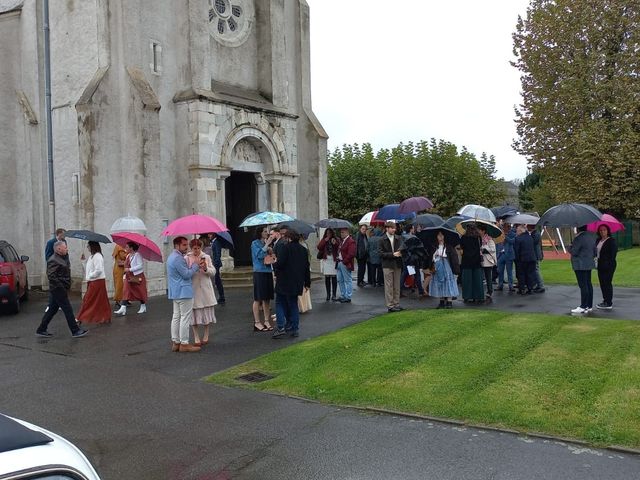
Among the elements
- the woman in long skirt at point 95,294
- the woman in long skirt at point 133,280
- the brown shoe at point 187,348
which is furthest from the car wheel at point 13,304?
the brown shoe at point 187,348

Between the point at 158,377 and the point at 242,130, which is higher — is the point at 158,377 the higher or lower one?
the lower one

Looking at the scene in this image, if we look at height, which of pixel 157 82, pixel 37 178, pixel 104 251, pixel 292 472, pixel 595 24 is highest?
pixel 595 24

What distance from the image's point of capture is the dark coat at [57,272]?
10.9 metres

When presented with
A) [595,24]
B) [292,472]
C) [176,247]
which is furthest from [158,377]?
[595,24]

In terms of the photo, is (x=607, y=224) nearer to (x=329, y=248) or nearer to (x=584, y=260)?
(x=584, y=260)

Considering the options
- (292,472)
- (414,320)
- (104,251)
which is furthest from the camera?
(104,251)

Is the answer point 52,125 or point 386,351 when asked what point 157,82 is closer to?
point 52,125

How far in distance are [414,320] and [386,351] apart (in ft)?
7.36

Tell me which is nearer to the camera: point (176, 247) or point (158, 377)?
point (158, 377)

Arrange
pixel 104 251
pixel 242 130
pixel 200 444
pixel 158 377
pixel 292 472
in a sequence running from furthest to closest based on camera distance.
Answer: pixel 242 130
pixel 104 251
pixel 158 377
pixel 200 444
pixel 292 472

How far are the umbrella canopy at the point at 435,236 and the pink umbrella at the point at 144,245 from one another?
568 centimetres

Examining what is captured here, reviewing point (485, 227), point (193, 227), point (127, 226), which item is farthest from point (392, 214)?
point (193, 227)

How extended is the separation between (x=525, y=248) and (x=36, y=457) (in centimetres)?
1373

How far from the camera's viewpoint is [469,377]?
7574 millimetres
